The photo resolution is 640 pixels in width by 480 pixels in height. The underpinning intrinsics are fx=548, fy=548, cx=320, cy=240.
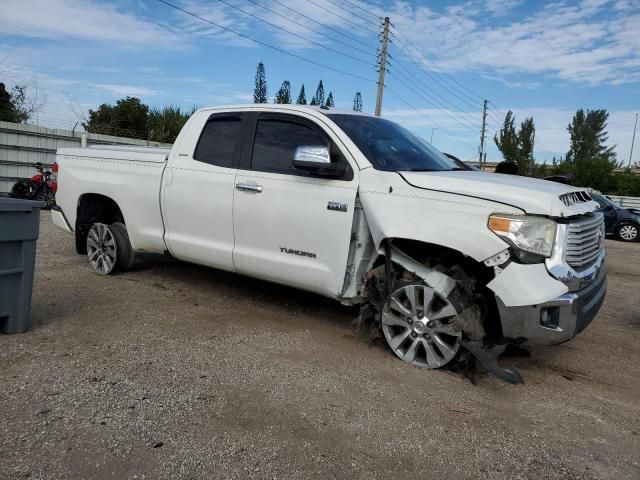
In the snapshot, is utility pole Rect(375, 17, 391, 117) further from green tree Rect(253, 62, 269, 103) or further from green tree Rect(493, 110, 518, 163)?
green tree Rect(493, 110, 518, 163)

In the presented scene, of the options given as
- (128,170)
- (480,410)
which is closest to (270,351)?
(480,410)

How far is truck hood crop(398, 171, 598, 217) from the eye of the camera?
11.9ft

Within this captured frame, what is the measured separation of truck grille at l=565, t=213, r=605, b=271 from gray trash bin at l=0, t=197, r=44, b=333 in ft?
12.8

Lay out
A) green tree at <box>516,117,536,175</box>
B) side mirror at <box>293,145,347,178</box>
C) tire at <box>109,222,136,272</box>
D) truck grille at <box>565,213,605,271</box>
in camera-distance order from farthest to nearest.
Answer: green tree at <box>516,117,536,175</box> < tire at <box>109,222,136,272</box> < side mirror at <box>293,145,347,178</box> < truck grille at <box>565,213,605,271</box>

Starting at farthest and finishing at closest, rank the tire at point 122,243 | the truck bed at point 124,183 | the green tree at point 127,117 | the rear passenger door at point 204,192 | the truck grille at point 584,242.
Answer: the green tree at point 127,117 → the tire at point 122,243 → the truck bed at point 124,183 → the rear passenger door at point 204,192 → the truck grille at point 584,242

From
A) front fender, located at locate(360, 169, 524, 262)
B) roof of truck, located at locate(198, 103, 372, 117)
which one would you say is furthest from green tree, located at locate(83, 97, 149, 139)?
front fender, located at locate(360, 169, 524, 262)

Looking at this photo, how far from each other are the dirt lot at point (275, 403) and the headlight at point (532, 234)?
1.06 meters

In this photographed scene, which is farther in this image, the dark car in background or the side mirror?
the dark car in background

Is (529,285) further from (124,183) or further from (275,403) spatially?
(124,183)

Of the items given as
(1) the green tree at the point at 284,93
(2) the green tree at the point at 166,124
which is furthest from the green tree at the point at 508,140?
(2) the green tree at the point at 166,124

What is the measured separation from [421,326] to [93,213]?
14.5 ft

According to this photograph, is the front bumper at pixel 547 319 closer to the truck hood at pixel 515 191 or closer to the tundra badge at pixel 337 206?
the truck hood at pixel 515 191

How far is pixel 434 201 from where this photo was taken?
395 centimetres

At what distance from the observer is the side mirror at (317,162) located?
4336mm
